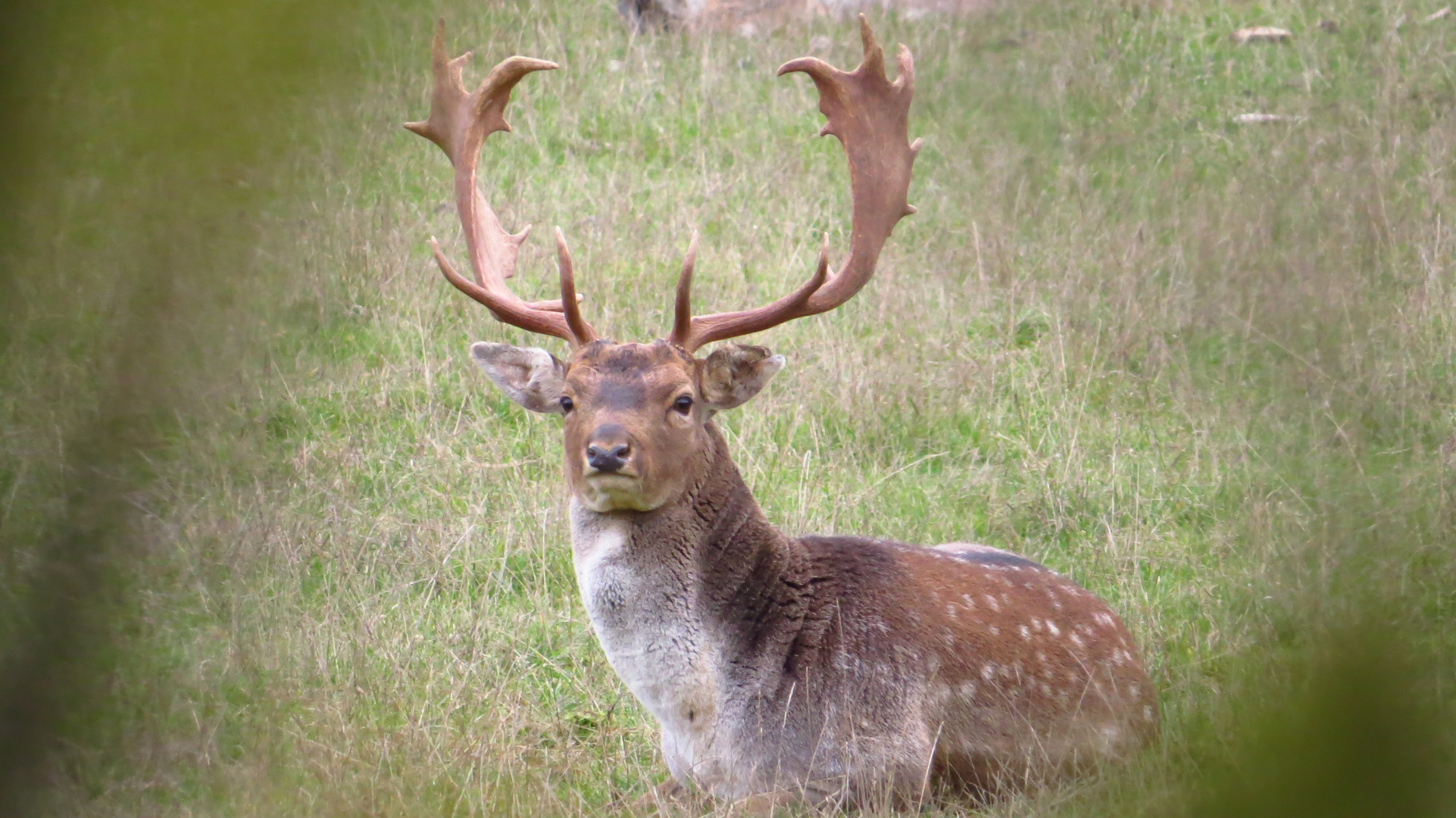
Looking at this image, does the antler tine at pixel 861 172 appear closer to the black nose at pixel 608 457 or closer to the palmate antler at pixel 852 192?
the palmate antler at pixel 852 192

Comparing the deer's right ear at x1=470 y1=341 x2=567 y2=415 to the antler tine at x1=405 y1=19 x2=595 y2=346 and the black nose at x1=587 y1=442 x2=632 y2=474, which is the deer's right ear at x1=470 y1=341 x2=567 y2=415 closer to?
the antler tine at x1=405 y1=19 x2=595 y2=346

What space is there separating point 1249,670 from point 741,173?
8.84m

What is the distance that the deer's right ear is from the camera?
457 centimetres

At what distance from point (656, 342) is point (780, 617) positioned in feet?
3.01

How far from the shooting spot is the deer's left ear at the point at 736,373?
14.7 ft

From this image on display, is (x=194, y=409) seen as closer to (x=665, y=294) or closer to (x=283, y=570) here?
(x=283, y=570)

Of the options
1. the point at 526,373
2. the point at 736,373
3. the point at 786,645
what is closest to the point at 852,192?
the point at 736,373

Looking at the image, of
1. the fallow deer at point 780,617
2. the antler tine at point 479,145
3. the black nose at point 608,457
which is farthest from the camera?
the antler tine at point 479,145

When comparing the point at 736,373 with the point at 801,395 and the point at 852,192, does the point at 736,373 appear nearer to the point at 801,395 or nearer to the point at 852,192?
the point at 852,192

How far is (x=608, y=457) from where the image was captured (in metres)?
4.08

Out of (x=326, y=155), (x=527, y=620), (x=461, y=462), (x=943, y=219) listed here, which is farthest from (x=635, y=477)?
(x=943, y=219)

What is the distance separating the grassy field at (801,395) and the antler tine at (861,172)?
1.47 feet

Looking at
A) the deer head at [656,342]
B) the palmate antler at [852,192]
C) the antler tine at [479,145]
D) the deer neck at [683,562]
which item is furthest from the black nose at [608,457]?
the antler tine at [479,145]

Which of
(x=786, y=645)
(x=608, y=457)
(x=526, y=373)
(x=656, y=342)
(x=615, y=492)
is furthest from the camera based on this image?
(x=526, y=373)
